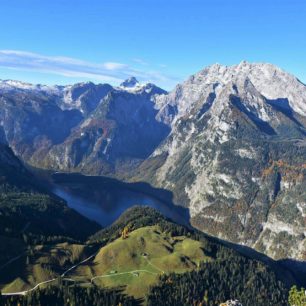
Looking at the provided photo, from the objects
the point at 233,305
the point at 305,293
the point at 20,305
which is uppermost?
the point at 305,293

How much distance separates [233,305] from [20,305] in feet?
318

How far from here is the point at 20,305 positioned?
7844 inches

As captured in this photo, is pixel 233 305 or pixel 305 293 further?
pixel 233 305

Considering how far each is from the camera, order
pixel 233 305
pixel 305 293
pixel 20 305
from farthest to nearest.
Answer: pixel 20 305 → pixel 233 305 → pixel 305 293

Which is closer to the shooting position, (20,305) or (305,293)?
(305,293)

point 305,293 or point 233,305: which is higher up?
point 305,293

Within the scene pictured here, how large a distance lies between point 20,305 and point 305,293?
12697cm

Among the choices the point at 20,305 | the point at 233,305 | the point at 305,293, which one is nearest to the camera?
the point at 305,293

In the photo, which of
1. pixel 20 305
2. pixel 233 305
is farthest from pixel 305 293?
pixel 20 305

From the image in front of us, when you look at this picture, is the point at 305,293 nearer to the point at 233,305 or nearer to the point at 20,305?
the point at 233,305

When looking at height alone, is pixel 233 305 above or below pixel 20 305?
above

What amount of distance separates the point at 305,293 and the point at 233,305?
35.5 metres
